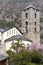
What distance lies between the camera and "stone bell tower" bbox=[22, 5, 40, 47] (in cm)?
3616

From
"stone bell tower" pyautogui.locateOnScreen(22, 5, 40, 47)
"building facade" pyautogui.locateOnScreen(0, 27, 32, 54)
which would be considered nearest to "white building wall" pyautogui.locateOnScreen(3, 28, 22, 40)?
"building facade" pyautogui.locateOnScreen(0, 27, 32, 54)

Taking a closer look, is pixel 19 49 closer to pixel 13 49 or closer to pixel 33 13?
pixel 13 49

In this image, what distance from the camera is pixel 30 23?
3609 centimetres

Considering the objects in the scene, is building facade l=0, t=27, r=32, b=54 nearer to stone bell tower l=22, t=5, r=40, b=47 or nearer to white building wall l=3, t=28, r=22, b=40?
white building wall l=3, t=28, r=22, b=40

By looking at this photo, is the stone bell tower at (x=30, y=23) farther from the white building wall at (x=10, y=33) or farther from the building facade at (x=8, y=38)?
the building facade at (x=8, y=38)

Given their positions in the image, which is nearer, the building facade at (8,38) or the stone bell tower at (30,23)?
the building facade at (8,38)

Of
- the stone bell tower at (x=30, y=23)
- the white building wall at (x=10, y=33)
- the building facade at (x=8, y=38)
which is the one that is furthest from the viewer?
the stone bell tower at (x=30, y=23)

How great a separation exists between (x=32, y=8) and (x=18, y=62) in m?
11.8

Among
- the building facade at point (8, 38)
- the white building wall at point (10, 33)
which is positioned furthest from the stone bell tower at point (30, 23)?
the building facade at point (8, 38)

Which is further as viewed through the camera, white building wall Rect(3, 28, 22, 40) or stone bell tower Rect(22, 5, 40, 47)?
stone bell tower Rect(22, 5, 40, 47)

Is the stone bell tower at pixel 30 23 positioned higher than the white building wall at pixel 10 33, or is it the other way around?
the stone bell tower at pixel 30 23

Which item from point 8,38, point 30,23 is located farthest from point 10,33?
point 30,23

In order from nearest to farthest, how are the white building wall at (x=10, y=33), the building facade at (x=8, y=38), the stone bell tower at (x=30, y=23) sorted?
the building facade at (x=8, y=38) → the white building wall at (x=10, y=33) → the stone bell tower at (x=30, y=23)

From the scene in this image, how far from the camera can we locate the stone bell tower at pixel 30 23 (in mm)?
36156
